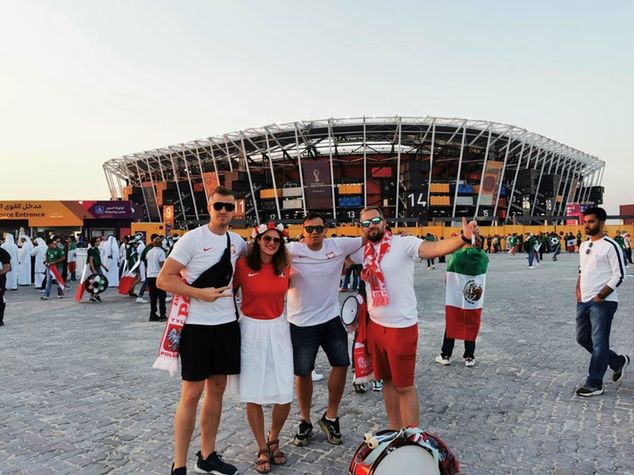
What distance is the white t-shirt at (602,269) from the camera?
455 cm

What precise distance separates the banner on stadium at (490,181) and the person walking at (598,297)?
162 ft

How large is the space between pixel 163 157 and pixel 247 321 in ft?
196

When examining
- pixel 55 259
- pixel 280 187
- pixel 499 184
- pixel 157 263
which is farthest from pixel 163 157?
pixel 157 263

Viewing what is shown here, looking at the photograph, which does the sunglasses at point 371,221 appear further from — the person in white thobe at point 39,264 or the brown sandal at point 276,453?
the person in white thobe at point 39,264

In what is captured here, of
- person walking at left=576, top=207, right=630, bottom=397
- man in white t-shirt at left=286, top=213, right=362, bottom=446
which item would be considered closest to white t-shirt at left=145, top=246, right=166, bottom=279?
man in white t-shirt at left=286, top=213, right=362, bottom=446

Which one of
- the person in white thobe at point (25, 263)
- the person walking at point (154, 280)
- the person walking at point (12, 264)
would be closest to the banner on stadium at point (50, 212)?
the person in white thobe at point (25, 263)

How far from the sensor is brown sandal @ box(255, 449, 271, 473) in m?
3.13

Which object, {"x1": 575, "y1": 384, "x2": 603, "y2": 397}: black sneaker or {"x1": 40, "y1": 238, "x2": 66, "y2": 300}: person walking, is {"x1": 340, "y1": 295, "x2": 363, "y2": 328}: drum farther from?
{"x1": 40, "y1": 238, "x2": 66, "y2": 300}: person walking

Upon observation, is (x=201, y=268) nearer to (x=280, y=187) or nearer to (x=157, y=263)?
(x=157, y=263)

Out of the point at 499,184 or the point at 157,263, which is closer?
the point at 157,263

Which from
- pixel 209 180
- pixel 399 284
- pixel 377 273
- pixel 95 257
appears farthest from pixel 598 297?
pixel 209 180

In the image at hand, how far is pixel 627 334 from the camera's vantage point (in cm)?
737

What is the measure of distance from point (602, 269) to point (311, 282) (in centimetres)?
310

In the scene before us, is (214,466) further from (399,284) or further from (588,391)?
(588,391)
